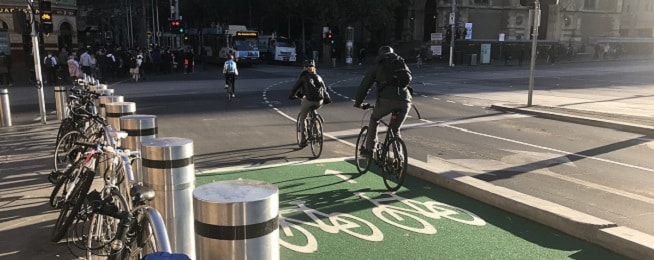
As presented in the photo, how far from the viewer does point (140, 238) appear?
139 inches

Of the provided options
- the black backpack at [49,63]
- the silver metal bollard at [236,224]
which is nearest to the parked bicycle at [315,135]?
the silver metal bollard at [236,224]

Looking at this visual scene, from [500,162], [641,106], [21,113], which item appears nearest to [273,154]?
[500,162]

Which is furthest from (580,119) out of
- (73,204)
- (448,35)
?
(448,35)

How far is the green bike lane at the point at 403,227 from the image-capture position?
5066mm

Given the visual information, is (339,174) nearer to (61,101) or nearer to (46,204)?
(46,204)

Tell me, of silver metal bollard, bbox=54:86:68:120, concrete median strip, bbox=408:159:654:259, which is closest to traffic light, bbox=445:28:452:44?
silver metal bollard, bbox=54:86:68:120

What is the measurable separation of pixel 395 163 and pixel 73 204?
155 inches

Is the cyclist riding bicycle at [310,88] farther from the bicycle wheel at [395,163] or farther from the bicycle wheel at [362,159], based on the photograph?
the bicycle wheel at [395,163]

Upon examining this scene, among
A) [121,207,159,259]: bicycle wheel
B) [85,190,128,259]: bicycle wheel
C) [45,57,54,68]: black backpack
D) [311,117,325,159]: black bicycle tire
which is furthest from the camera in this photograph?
[45,57,54,68]: black backpack

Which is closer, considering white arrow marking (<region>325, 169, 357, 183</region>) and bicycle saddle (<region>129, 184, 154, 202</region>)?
bicycle saddle (<region>129, 184, 154, 202</region>)

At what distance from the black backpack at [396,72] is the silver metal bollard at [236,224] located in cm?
431

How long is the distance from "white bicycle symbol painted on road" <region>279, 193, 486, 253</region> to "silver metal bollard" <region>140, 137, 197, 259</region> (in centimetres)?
109

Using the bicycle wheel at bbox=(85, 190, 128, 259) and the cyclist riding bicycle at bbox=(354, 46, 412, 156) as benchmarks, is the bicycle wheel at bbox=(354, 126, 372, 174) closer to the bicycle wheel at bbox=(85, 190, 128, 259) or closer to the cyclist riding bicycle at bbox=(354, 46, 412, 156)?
the cyclist riding bicycle at bbox=(354, 46, 412, 156)

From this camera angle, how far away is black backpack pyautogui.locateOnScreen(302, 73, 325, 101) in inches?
378
